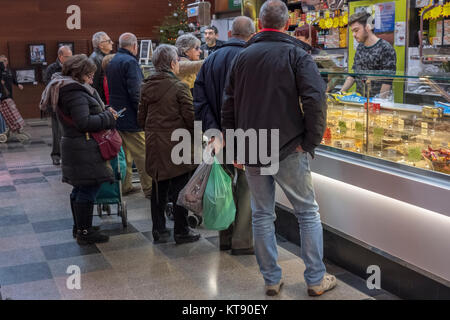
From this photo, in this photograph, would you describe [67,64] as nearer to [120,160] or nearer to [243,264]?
[120,160]

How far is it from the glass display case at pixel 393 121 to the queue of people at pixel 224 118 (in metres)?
0.55

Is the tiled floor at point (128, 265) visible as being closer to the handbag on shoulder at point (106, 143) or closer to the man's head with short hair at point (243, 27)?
the handbag on shoulder at point (106, 143)

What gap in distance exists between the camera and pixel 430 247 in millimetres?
3332

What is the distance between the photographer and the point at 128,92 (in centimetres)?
605

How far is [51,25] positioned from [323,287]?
12195 millimetres

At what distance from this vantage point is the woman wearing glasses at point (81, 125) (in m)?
4.42

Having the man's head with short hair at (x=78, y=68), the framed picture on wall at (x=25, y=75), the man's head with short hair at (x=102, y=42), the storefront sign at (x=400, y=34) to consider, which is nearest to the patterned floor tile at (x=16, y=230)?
the man's head with short hair at (x=78, y=68)

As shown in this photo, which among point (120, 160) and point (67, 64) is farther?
point (120, 160)

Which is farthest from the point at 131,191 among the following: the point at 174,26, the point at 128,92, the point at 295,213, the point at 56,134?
the point at 174,26

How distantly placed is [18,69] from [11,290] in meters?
10.9

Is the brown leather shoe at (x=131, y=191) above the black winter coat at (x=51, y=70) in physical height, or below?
below

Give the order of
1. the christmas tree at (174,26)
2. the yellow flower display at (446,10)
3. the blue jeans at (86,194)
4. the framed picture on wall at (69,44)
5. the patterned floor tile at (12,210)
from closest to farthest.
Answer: the blue jeans at (86,194), the patterned floor tile at (12,210), the yellow flower display at (446,10), the christmas tree at (174,26), the framed picture on wall at (69,44)

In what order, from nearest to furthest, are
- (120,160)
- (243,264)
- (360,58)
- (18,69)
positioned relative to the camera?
(243,264)
(120,160)
(360,58)
(18,69)
